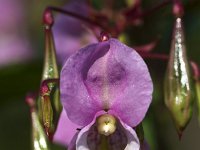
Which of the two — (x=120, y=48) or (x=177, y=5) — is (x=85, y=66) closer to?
(x=120, y=48)

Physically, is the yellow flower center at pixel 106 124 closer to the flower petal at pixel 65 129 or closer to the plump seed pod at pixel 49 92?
the plump seed pod at pixel 49 92

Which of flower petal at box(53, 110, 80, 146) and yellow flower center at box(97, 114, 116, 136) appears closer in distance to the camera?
yellow flower center at box(97, 114, 116, 136)

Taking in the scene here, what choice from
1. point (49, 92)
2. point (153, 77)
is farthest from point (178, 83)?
point (153, 77)

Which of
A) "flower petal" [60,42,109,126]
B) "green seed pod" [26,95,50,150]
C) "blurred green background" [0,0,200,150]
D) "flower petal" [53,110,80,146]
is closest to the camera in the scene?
"flower petal" [60,42,109,126]

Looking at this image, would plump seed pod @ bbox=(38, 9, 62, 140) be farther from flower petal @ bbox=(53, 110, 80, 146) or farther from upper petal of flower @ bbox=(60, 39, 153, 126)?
flower petal @ bbox=(53, 110, 80, 146)

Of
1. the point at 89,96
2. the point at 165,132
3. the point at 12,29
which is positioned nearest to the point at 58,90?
the point at 89,96

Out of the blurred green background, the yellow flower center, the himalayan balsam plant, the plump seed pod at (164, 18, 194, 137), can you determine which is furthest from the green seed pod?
the blurred green background

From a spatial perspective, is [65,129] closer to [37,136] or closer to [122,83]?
[37,136]
